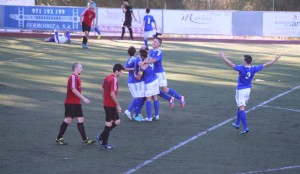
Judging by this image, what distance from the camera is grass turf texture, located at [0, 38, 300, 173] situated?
10984mm

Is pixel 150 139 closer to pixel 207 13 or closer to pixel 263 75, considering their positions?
pixel 263 75

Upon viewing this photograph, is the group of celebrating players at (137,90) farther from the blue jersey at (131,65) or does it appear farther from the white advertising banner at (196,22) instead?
the white advertising banner at (196,22)

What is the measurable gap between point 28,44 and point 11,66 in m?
9.14

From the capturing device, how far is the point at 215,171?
10.5m

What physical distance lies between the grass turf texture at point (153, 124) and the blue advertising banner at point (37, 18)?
38.1ft

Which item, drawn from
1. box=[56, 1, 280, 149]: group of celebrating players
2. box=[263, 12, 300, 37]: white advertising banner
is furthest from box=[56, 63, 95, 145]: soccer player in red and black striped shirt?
box=[263, 12, 300, 37]: white advertising banner

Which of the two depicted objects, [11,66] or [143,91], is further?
[11,66]

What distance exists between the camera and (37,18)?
38.9m

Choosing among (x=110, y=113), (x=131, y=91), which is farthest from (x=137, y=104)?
(x=110, y=113)

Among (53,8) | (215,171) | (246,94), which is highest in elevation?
(53,8)

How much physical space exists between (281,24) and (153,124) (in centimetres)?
2719

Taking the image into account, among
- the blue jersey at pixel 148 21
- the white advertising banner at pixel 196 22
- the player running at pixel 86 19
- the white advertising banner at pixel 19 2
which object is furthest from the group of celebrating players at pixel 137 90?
the white advertising banner at pixel 19 2

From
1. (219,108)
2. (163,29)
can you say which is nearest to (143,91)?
(219,108)

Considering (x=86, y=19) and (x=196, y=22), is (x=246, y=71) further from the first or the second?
(x=196, y=22)
